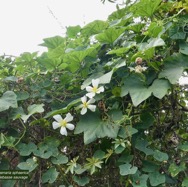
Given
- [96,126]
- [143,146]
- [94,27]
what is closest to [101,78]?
[96,126]

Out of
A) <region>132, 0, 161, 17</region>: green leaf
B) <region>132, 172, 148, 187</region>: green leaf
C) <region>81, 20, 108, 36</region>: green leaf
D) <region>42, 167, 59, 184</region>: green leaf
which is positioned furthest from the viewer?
<region>81, 20, 108, 36</region>: green leaf

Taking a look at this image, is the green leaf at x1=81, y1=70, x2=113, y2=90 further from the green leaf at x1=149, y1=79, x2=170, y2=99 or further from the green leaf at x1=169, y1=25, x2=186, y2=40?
the green leaf at x1=169, y1=25, x2=186, y2=40

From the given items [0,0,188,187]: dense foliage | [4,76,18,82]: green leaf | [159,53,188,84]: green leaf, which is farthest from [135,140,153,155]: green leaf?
[4,76,18,82]: green leaf

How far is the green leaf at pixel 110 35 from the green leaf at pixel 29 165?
1.68 feet

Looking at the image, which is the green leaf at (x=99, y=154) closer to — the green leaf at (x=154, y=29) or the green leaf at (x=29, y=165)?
the green leaf at (x=29, y=165)

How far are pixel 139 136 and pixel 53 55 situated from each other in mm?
469

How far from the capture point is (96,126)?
95 cm

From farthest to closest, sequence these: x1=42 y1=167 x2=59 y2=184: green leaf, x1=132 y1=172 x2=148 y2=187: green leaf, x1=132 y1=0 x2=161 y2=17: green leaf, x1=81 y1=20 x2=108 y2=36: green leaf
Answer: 1. x1=81 y1=20 x2=108 y2=36: green leaf
2. x1=132 y1=0 x2=161 y2=17: green leaf
3. x1=42 y1=167 x2=59 y2=184: green leaf
4. x1=132 y1=172 x2=148 y2=187: green leaf

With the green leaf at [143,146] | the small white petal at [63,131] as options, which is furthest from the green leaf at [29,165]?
the green leaf at [143,146]

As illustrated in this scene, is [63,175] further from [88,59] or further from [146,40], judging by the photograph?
[146,40]

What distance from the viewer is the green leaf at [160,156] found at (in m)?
0.91

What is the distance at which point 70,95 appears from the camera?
1.12 metres

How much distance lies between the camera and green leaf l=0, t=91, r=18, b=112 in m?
1.01

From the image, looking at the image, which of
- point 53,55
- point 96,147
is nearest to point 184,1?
point 53,55
